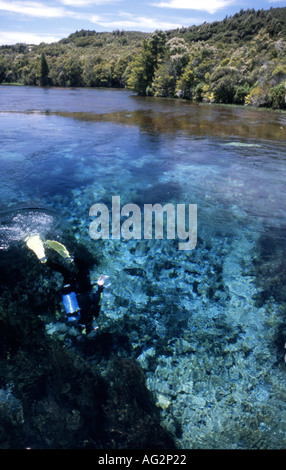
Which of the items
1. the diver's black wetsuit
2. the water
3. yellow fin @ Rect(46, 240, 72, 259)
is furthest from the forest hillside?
the diver's black wetsuit

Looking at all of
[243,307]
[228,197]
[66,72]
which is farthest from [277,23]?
[243,307]

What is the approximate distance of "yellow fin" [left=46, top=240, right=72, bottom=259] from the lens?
5980mm

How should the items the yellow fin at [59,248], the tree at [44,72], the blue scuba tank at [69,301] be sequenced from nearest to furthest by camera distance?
the blue scuba tank at [69,301] → the yellow fin at [59,248] → the tree at [44,72]

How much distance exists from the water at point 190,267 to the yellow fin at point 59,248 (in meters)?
0.39

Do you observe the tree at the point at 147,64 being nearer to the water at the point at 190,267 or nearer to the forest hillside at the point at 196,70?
the forest hillside at the point at 196,70

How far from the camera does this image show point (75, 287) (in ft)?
17.1

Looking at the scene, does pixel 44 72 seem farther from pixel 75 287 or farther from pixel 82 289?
pixel 82 289

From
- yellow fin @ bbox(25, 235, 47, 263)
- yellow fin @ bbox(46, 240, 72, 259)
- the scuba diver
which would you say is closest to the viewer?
the scuba diver

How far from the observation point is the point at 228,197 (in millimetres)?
8789

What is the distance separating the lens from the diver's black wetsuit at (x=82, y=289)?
4.60m

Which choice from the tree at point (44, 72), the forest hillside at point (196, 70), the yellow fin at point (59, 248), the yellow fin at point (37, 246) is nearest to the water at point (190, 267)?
the yellow fin at point (37, 246)

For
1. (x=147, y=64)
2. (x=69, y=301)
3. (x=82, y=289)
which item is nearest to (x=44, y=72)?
(x=147, y=64)

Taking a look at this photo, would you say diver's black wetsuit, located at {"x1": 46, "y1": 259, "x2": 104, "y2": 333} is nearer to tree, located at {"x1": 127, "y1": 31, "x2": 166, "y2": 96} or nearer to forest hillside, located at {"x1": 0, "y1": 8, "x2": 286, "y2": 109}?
forest hillside, located at {"x1": 0, "y1": 8, "x2": 286, "y2": 109}

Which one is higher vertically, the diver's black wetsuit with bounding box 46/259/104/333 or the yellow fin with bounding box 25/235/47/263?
the yellow fin with bounding box 25/235/47/263
